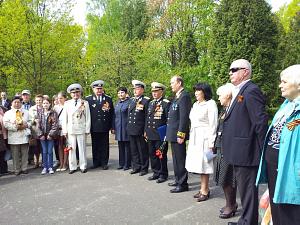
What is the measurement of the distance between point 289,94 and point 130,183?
4603mm

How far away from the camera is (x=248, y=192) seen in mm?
4188

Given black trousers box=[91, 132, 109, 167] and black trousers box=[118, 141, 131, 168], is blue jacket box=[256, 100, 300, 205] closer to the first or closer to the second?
black trousers box=[118, 141, 131, 168]

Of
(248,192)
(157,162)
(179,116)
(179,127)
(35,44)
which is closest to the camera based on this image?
(248,192)

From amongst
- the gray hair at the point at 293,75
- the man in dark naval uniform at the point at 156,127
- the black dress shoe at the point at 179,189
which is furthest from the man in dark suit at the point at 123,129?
the gray hair at the point at 293,75

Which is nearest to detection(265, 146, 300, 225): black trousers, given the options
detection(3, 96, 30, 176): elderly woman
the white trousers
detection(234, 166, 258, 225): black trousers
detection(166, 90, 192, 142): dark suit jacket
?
detection(234, 166, 258, 225): black trousers

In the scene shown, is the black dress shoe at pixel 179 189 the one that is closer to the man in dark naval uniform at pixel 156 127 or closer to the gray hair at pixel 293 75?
the man in dark naval uniform at pixel 156 127

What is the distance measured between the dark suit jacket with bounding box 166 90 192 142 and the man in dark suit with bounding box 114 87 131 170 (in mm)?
2091

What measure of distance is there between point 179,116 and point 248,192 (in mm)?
2452

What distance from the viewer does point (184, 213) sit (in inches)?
205

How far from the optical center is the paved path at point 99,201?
16.6 ft

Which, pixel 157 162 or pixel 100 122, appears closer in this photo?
pixel 157 162

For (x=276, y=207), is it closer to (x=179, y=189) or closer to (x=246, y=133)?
(x=246, y=133)

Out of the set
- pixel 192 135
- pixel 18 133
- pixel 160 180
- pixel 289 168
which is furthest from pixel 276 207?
pixel 18 133

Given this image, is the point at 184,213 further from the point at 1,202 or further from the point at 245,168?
the point at 1,202
